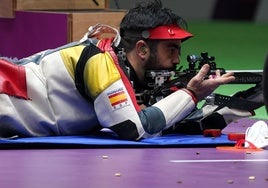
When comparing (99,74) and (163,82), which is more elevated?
(99,74)

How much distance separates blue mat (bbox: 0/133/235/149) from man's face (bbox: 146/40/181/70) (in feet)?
1.48

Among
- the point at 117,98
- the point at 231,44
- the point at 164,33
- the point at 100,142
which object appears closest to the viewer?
the point at 117,98

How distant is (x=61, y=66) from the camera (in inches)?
286

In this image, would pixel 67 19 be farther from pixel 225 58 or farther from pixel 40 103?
pixel 225 58

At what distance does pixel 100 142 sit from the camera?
23.4 feet

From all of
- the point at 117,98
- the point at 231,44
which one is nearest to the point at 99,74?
the point at 117,98

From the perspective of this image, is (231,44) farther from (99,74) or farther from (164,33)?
(99,74)

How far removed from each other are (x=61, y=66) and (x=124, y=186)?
1710 millimetres

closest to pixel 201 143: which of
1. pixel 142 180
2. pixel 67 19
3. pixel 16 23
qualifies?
pixel 142 180

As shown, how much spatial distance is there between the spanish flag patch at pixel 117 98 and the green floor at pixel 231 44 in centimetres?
403

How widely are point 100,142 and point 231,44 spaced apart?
440 inches

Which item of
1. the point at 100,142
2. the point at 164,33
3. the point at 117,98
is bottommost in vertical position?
the point at 100,142

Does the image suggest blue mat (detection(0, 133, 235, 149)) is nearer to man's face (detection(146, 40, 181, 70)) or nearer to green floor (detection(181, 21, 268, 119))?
man's face (detection(146, 40, 181, 70))


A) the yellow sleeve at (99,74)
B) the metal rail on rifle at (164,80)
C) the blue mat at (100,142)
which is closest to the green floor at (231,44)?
the metal rail on rifle at (164,80)
